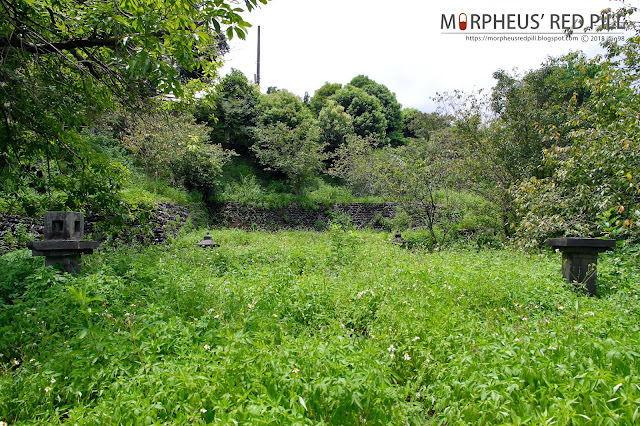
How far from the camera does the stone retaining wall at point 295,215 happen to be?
15391 mm

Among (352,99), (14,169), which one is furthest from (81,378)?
(352,99)

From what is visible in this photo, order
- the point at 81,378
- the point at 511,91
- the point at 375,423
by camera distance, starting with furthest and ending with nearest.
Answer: the point at 511,91
the point at 81,378
the point at 375,423

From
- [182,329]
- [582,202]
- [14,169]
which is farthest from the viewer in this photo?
[582,202]

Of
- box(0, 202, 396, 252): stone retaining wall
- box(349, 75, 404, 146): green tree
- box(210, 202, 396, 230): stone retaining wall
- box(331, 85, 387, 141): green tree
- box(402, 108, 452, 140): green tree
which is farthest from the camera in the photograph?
box(349, 75, 404, 146): green tree

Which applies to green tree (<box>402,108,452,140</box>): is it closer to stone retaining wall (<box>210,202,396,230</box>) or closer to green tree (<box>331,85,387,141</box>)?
green tree (<box>331,85,387,141</box>)

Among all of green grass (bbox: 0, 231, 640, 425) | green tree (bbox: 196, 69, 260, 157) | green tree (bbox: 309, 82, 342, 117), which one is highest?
green tree (bbox: 309, 82, 342, 117)

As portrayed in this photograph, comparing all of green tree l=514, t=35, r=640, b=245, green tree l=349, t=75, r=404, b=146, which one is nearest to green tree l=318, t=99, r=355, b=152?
green tree l=349, t=75, r=404, b=146

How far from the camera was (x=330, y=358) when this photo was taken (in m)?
1.95

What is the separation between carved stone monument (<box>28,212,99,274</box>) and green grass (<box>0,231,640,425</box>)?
0.34 metres

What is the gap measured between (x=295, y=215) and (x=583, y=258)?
1321 centimetres

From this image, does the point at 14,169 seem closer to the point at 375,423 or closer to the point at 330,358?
the point at 330,358

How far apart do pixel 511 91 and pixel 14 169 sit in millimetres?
11856

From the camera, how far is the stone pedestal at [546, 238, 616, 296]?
3.90 m

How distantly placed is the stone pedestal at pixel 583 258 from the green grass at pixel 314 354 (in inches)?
9.1
